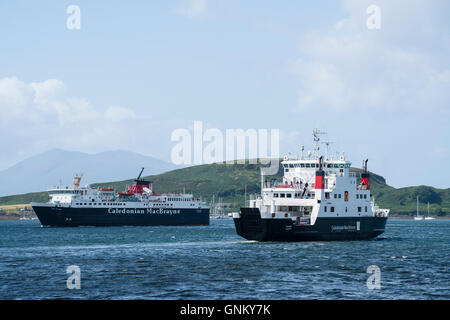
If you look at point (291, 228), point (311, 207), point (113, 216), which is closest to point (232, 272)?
point (291, 228)

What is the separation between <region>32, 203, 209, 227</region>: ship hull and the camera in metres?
125

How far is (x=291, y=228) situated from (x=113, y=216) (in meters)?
80.0

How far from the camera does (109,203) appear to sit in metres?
130

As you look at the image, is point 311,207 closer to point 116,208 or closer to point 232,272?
point 232,272

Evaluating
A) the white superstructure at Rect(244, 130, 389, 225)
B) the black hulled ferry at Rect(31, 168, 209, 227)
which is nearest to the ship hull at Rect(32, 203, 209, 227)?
the black hulled ferry at Rect(31, 168, 209, 227)

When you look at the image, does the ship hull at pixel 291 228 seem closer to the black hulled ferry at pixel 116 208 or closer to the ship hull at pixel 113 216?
the ship hull at pixel 113 216

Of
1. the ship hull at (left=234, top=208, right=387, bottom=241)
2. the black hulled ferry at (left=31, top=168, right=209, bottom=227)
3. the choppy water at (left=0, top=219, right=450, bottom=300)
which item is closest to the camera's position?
the choppy water at (left=0, top=219, right=450, bottom=300)

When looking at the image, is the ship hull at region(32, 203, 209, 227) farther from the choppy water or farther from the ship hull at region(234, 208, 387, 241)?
the ship hull at region(234, 208, 387, 241)

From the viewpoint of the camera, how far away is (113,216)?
130m

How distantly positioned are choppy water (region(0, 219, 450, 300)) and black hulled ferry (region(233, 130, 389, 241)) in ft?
5.18

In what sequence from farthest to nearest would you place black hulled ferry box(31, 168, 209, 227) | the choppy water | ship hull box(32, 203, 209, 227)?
black hulled ferry box(31, 168, 209, 227)
ship hull box(32, 203, 209, 227)
the choppy water

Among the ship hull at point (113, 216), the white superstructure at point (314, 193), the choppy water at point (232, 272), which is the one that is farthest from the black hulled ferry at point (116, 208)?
the white superstructure at point (314, 193)
